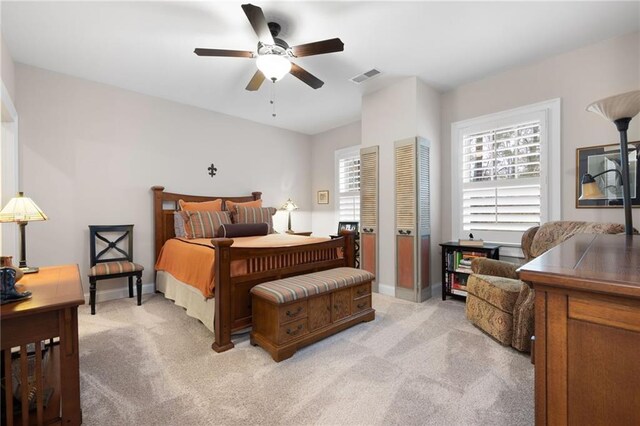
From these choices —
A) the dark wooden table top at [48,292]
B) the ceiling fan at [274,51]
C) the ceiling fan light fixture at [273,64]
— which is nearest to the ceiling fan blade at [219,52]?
the ceiling fan at [274,51]

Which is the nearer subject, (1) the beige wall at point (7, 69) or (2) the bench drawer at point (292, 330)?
(2) the bench drawer at point (292, 330)

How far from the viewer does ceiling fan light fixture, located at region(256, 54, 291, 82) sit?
2367 mm

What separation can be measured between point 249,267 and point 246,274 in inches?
2.8

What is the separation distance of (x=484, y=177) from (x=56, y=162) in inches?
207

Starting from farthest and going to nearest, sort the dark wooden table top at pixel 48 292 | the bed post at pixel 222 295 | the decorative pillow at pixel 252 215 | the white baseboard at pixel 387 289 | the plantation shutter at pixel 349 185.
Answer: the plantation shutter at pixel 349 185 < the decorative pillow at pixel 252 215 < the white baseboard at pixel 387 289 < the bed post at pixel 222 295 < the dark wooden table top at pixel 48 292

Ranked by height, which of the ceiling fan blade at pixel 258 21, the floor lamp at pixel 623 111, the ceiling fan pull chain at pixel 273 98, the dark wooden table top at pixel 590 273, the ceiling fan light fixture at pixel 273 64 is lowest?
the dark wooden table top at pixel 590 273

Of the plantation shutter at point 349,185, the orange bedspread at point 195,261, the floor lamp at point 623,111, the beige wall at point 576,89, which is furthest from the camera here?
the plantation shutter at point 349,185

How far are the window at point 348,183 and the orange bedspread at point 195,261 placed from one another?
231 cm

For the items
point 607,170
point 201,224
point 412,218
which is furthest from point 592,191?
point 201,224

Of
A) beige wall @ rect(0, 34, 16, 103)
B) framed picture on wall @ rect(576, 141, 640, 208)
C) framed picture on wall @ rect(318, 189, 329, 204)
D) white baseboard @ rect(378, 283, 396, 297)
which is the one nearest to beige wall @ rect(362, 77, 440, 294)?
white baseboard @ rect(378, 283, 396, 297)

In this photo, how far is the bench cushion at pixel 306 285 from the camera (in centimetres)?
230

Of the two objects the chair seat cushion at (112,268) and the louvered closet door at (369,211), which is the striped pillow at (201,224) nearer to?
the chair seat cushion at (112,268)

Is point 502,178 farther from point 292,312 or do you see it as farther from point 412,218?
point 292,312

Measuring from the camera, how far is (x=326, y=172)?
6.03 meters
